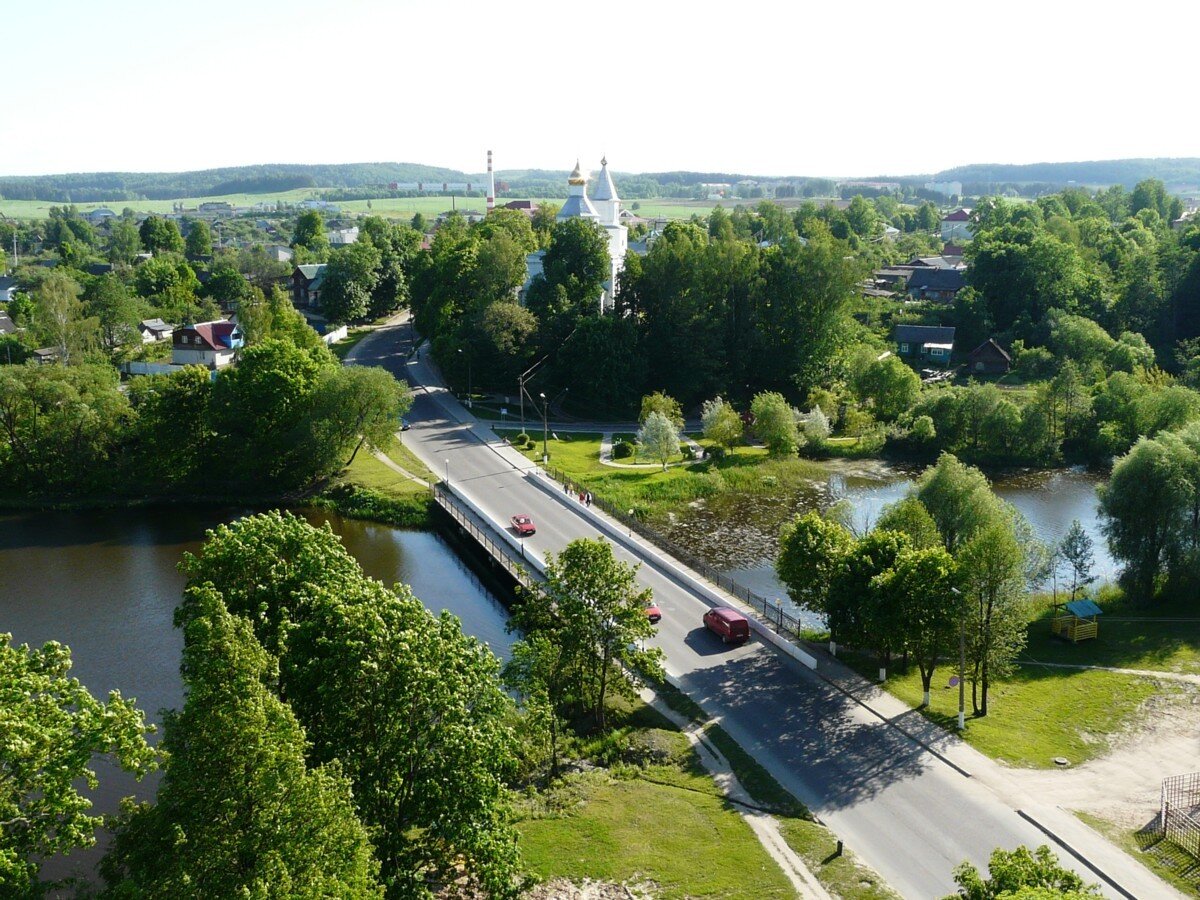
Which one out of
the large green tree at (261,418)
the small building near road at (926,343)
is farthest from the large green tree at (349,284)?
the small building near road at (926,343)

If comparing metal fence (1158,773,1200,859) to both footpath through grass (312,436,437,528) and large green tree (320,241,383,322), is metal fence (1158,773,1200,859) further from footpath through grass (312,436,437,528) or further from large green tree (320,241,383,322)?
large green tree (320,241,383,322)

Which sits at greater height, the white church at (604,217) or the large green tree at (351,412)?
the white church at (604,217)

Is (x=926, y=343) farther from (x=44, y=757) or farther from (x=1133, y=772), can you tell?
(x=44, y=757)

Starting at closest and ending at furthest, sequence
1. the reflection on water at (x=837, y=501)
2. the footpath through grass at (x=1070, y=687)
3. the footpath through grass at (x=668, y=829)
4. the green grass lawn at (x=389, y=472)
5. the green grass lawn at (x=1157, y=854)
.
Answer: the green grass lawn at (x=1157, y=854)
the footpath through grass at (x=668, y=829)
the footpath through grass at (x=1070, y=687)
the reflection on water at (x=837, y=501)
the green grass lawn at (x=389, y=472)

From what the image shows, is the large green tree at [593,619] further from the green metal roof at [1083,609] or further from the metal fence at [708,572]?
the green metal roof at [1083,609]

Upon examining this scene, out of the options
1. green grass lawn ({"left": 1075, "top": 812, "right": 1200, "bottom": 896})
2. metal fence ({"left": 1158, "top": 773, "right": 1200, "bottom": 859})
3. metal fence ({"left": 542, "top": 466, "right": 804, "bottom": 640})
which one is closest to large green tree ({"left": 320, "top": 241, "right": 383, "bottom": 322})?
metal fence ({"left": 542, "top": 466, "right": 804, "bottom": 640})

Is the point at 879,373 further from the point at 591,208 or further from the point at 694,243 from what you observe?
the point at 591,208

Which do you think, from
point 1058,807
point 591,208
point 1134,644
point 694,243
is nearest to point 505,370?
point 694,243

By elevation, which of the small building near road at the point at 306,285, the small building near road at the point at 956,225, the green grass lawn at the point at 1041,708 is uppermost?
the small building near road at the point at 956,225
